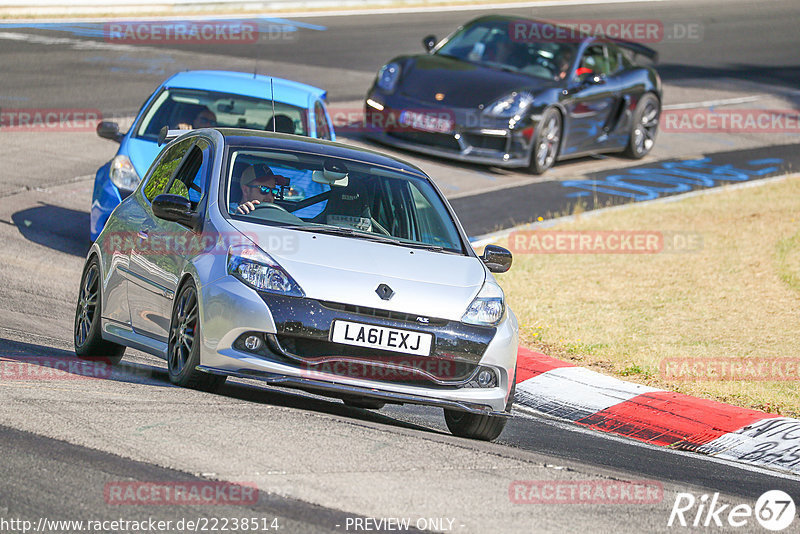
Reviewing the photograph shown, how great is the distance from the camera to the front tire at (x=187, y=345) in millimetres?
6812

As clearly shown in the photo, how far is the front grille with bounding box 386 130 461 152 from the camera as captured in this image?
17.2 meters

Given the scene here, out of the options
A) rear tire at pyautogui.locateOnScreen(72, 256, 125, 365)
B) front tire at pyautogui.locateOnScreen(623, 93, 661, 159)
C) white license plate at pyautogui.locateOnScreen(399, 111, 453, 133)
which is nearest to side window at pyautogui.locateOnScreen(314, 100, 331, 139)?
white license plate at pyautogui.locateOnScreen(399, 111, 453, 133)

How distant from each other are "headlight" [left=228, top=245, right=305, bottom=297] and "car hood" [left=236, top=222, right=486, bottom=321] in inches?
1.5

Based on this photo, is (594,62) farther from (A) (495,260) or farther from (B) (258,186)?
(B) (258,186)

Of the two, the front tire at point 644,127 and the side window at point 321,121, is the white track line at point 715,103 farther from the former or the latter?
the side window at point 321,121

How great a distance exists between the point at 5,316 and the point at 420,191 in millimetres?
3150

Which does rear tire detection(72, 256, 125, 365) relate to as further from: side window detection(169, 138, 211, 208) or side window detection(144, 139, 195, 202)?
side window detection(169, 138, 211, 208)

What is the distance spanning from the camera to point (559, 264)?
13547mm

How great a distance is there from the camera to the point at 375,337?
6.69 metres

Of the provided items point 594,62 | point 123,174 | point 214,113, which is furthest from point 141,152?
point 594,62

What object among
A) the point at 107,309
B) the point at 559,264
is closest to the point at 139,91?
the point at 559,264

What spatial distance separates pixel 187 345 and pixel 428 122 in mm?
10629

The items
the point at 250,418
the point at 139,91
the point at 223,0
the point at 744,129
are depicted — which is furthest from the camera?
the point at 223,0

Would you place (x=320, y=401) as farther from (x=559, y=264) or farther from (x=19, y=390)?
(x=559, y=264)
